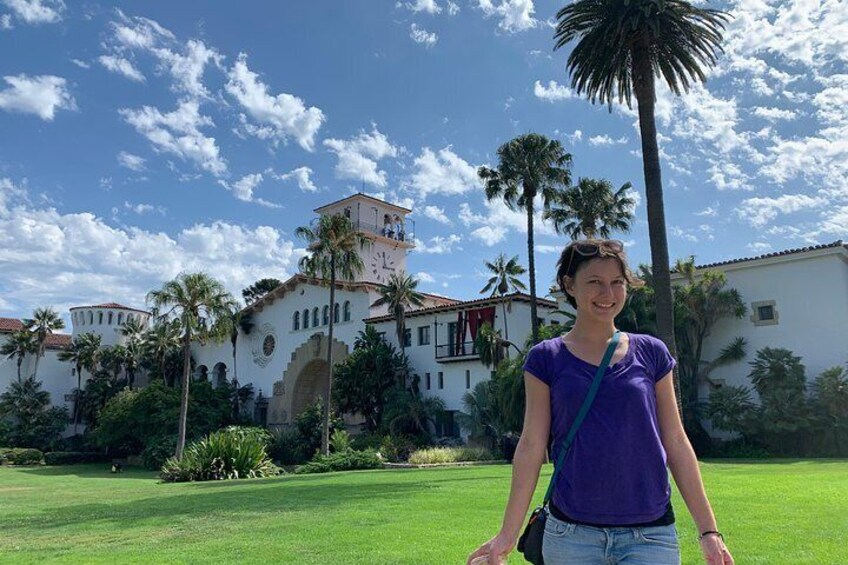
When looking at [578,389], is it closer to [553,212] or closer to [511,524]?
[511,524]

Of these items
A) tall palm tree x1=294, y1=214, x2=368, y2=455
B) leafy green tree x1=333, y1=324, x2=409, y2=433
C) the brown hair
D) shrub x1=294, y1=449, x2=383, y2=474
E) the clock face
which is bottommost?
shrub x1=294, y1=449, x2=383, y2=474

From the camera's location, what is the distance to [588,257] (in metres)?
3.09

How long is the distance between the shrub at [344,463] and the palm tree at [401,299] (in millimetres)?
13382

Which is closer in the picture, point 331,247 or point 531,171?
point 531,171

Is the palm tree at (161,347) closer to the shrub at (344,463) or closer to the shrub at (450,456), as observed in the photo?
the shrub at (344,463)

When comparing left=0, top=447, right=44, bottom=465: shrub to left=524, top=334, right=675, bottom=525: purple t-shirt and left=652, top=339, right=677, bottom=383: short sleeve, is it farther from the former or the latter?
left=652, top=339, right=677, bottom=383: short sleeve

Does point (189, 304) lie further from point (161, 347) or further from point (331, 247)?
point (161, 347)

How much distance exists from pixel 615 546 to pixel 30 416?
73.6 m

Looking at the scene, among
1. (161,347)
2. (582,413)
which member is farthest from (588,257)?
(161,347)

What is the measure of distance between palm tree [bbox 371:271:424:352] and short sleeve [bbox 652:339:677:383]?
141 ft

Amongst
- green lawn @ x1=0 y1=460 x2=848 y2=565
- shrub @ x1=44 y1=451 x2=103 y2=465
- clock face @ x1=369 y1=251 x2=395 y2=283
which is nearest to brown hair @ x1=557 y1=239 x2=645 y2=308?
green lawn @ x1=0 y1=460 x2=848 y2=565

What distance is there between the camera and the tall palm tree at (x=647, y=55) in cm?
1795

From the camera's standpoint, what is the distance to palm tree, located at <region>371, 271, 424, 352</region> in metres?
46.0

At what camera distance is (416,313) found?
152ft
